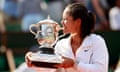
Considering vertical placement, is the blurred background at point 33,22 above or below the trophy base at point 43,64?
below

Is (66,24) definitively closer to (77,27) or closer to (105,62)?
(77,27)

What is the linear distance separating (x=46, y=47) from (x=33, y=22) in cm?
487

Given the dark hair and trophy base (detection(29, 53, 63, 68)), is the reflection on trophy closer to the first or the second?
trophy base (detection(29, 53, 63, 68))

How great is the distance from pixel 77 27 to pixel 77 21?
0.20 ft

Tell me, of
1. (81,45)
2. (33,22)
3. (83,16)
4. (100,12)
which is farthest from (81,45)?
(100,12)

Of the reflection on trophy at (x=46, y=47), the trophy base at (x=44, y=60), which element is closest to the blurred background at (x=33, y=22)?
the reflection on trophy at (x=46, y=47)

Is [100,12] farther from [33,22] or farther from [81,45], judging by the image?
[81,45]

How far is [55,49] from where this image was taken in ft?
15.0

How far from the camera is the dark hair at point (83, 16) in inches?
173

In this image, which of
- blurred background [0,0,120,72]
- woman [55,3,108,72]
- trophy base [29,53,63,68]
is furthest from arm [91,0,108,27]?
trophy base [29,53,63,68]

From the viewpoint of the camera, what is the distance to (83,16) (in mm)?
4441

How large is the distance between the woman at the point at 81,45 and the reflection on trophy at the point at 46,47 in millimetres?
91

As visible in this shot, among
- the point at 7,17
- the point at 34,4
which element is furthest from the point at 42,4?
the point at 7,17

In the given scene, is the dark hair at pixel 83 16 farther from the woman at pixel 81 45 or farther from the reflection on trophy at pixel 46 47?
the reflection on trophy at pixel 46 47
